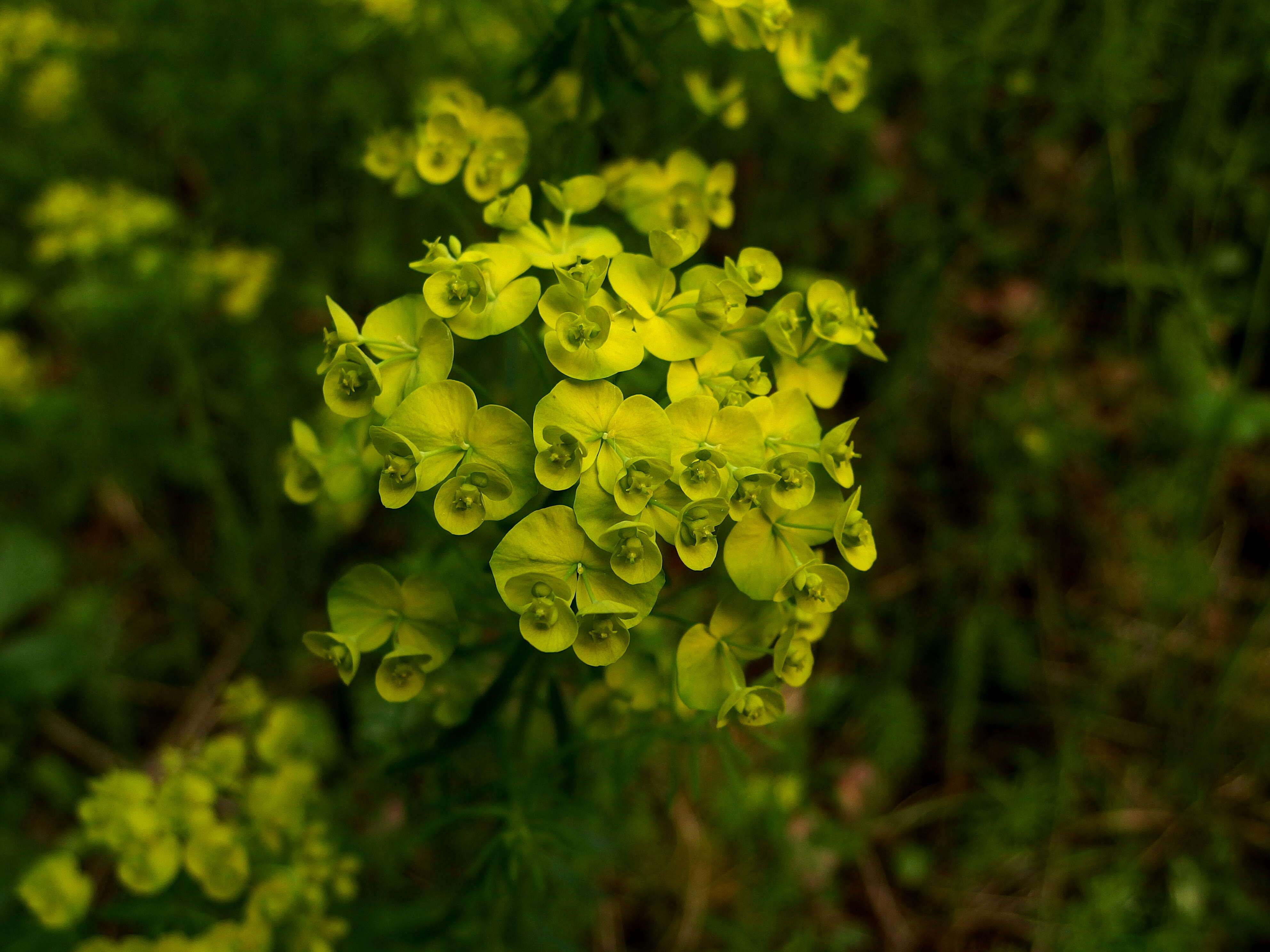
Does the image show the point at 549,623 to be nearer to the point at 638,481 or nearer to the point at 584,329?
the point at 638,481

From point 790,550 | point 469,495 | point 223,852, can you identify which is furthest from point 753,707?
point 223,852

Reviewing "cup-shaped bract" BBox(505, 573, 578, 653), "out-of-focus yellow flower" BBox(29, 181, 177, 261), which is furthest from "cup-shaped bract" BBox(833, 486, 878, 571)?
"out-of-focus yellow flower" BBox(29, 181, 177, 261)

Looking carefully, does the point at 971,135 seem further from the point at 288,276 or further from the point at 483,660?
the point at 288,276

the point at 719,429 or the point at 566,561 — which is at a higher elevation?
the point at 719,429

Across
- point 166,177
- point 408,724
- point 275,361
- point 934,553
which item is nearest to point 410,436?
point 408,724

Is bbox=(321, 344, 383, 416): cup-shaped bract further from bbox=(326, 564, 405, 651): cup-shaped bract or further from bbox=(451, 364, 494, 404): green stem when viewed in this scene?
bbox=(326, 564, 405, 651): cup-shaped bract
